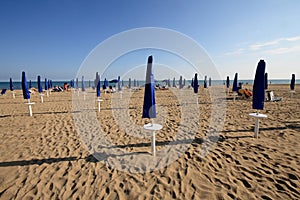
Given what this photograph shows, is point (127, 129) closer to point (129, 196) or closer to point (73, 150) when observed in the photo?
point (73, 150)

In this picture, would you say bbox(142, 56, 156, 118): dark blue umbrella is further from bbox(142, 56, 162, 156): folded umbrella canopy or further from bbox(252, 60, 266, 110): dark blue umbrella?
bbox(252, 60, 266, 110): dark blue umbrella

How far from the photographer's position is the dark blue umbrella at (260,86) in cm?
434

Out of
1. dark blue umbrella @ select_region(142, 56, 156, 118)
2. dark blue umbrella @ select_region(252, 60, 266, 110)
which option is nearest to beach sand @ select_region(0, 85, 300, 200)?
dark blue umbrella @ select_region(252, 60, 266, 110)

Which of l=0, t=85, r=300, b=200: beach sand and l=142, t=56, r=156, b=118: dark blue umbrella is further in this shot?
l=142, t=56, r=156, b=118: dark blue umbrella

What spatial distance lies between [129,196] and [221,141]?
320 centimetres

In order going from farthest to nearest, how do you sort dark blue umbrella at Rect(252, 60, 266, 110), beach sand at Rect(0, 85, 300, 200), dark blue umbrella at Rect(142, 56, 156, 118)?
dark blue umbrella at Rect(252, 60, 266, 110) < dark blue umbrella at Rect(142, 56, 156, 118) < beach sand at Rect(0, 85, 300, 200)

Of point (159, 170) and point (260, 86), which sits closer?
point (159, 170)

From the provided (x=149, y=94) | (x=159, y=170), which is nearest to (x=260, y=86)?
(x=149, y=94)

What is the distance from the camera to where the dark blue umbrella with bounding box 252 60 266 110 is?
14.2ft

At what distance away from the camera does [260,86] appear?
14.3ft

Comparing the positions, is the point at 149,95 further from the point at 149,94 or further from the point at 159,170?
the point at 159,170

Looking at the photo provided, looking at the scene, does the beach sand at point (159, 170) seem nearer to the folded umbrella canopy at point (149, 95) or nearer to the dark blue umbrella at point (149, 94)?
the folded umbrella canopy at point (149, 95)

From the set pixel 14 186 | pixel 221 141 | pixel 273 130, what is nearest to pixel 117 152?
pixel 14 186

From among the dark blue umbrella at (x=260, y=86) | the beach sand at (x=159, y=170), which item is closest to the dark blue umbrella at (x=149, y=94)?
the beach sand at (x=159, y=170)
